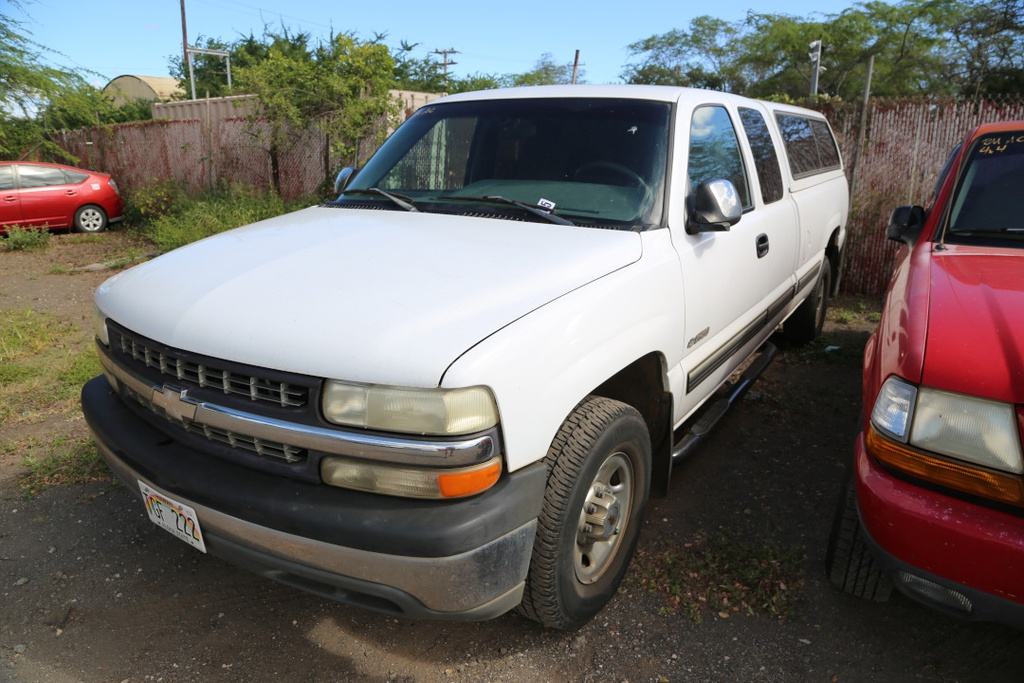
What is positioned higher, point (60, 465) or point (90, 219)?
point (90, 219)

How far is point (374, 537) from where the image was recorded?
1.87 meters

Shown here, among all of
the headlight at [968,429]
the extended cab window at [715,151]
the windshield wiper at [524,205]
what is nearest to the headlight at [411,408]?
the windshield wiper at [524,205]

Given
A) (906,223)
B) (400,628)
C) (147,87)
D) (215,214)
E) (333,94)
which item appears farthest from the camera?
(147,87)

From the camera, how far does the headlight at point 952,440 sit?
6.33 feet

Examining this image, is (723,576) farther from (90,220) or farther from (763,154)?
(90,220)

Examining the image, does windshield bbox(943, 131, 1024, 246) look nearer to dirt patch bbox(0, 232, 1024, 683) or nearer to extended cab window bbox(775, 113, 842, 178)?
extended cab window bbox(775, 113, 842, 178)

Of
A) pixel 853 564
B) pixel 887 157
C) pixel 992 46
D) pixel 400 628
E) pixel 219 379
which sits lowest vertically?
pixel 400 628

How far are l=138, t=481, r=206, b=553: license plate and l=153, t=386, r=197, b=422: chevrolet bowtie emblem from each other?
26 centimetres

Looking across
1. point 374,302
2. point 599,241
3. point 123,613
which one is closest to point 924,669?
point 599,241

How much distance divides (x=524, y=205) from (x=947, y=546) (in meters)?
1.90

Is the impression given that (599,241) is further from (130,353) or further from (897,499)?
(130,353)

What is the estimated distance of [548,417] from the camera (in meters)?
2.09

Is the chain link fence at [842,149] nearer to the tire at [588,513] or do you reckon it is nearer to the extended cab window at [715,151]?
the extended cab window at [715,151]

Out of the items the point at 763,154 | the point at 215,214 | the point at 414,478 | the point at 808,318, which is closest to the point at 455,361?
the point at 414,478
